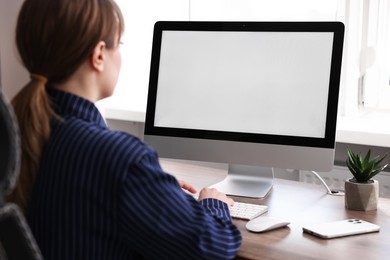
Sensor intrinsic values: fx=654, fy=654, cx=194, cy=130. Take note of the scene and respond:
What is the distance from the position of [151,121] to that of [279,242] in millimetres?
644

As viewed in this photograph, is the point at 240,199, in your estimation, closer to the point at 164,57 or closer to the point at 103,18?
the point at 164,57

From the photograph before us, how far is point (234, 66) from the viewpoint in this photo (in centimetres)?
186

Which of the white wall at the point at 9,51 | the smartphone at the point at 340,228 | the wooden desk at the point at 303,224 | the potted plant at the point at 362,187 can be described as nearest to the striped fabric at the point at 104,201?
the wooden desk at the point at 303,224

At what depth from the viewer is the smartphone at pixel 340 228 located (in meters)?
1.49

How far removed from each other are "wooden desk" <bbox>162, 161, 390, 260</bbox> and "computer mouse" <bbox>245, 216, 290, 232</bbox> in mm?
12

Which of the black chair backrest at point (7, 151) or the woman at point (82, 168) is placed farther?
the woman at point (82, 168)

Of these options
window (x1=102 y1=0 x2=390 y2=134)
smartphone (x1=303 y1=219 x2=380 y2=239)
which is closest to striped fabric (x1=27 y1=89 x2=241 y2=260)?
smartphone (x1=303 y1=219 x2=380 y2=239)

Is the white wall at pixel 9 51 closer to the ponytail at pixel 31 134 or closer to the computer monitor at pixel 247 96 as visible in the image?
the computer monitor at pixel 247 96

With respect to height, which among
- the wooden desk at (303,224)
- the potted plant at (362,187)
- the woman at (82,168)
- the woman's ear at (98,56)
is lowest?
the wooden desk at (303,224)

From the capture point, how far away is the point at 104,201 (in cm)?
113

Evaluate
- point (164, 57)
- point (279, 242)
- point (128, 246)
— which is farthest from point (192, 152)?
point (128, 246)

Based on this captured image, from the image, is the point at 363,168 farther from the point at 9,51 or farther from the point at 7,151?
the point at 9,51

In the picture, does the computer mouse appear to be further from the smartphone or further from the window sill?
the window sill

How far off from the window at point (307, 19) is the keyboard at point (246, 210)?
1.05m
